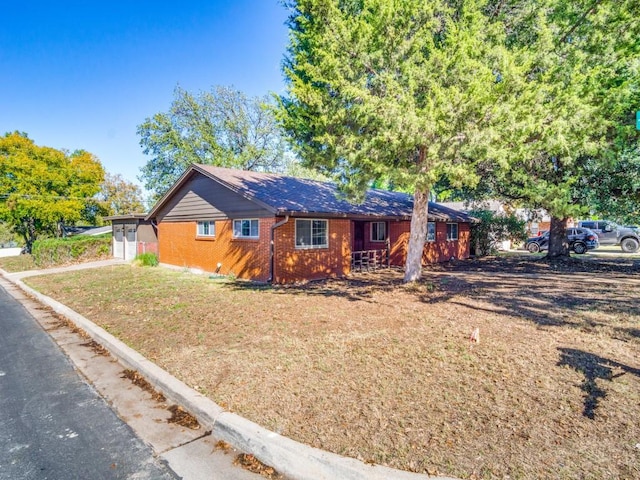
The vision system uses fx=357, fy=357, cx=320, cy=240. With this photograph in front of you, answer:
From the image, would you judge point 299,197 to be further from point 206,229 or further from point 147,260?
point 147,260

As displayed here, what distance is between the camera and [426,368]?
4547 mm

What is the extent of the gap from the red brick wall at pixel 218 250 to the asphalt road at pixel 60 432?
283 inches

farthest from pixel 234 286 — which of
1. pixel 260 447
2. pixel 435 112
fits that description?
pixel 260 447

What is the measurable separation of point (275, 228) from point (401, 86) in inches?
230

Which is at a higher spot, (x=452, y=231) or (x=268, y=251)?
(x=452, y=231)

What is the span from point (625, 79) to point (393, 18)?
6.31 m

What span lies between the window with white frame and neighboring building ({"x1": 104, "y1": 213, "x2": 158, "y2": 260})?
16.9 feet

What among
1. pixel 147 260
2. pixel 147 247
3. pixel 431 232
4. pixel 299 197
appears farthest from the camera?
pixel 147 247

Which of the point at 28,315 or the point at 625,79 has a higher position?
the point at 625,79

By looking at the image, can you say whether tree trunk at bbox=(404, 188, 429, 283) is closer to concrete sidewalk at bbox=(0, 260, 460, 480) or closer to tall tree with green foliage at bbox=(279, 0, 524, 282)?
tall tree with green foliage at bbox=(279, 0, 524, 282)

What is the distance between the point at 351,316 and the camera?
718 centimetres

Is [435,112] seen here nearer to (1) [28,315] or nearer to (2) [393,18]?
(2) [393,18]

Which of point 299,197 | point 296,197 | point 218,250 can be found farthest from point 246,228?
point 299,197

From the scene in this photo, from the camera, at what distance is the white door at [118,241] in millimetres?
22234
